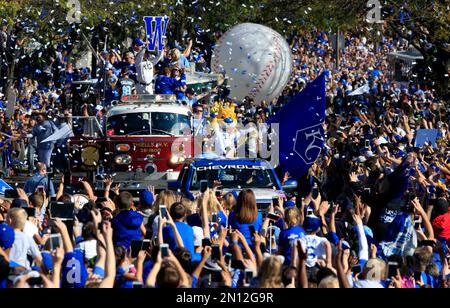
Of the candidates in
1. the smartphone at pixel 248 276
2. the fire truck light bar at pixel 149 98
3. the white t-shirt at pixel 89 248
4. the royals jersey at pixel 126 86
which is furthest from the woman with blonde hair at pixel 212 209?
the royals jersey at pixel 126 86

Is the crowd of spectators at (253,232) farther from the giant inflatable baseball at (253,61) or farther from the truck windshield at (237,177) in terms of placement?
the giant inflatable baseball at (253,61)

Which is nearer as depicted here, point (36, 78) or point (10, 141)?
point (10, 141)

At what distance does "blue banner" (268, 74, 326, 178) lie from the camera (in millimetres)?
19766

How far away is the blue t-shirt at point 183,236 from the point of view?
11.4 m

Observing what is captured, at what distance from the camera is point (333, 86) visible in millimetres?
38688

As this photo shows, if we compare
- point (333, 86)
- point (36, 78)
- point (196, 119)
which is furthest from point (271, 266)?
point (36, 78)

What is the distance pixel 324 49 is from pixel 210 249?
48723 mm

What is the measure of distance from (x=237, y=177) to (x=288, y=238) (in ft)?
20.2

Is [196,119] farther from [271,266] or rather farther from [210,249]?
Answer: [271,266]

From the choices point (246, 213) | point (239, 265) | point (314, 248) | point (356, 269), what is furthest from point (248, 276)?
point (246, 213)

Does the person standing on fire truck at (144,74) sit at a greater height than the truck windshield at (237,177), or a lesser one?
greater

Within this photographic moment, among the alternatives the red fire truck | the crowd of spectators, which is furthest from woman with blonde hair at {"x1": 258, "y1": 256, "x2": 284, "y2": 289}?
the red fire truck

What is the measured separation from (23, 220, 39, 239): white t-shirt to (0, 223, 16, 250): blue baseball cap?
0.42 m

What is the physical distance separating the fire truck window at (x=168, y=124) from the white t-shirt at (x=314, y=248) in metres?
10.9
